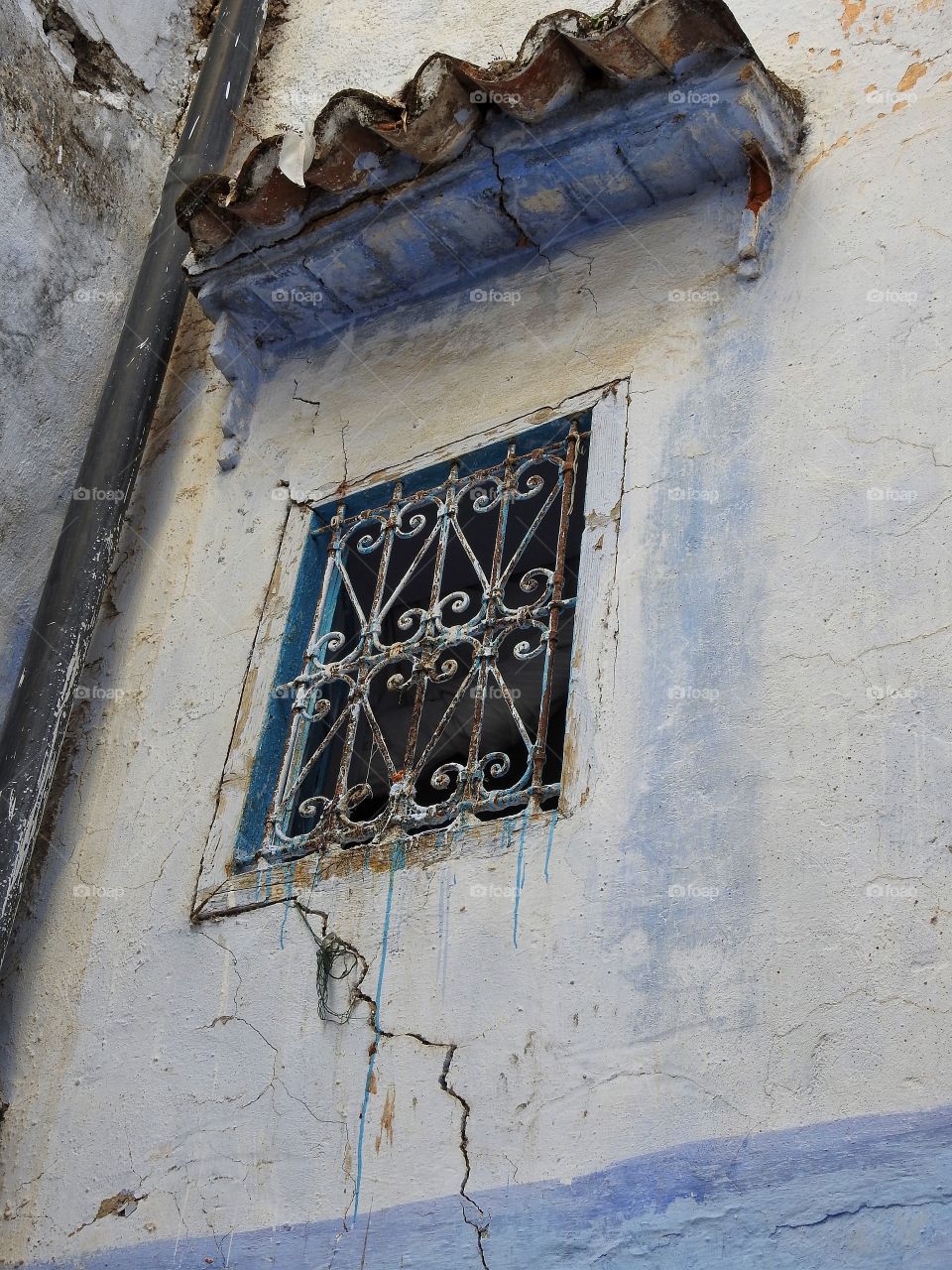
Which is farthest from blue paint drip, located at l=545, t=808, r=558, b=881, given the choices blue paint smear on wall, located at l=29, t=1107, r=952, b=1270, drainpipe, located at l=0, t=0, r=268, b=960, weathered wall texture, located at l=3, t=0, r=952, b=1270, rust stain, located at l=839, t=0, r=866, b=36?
rust stain, located at l=839, t=0, r=866, b=36

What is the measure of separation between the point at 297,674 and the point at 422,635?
21.0 inches

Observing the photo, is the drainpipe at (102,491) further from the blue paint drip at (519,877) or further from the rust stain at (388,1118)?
the blue paint drip at (519,877)

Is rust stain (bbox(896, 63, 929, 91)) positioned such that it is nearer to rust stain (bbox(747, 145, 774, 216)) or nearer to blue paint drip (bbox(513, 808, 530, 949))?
rust stain (bbox(747, 145, 774, 216))

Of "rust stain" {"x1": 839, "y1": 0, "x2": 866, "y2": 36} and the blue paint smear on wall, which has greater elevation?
"rust stain" {"x1": 839, "y1": 0, "x2": 866, "y2": 36}

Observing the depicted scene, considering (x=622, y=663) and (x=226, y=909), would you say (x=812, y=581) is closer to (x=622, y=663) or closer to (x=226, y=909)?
(x=622, y=663)

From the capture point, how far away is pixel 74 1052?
15.4 feet

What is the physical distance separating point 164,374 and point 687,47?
2.42m

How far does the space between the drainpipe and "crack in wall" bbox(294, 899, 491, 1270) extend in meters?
1.21

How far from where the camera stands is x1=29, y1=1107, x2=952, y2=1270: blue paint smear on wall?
3.22 m

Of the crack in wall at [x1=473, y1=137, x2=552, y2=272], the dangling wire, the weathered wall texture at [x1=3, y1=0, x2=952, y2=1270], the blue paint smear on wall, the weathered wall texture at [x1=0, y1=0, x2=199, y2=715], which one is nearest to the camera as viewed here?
the blue paint smear on wall

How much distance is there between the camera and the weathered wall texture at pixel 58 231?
18.8 feet

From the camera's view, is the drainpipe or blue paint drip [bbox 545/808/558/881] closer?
blue paint drip [bbox 545/808/558/881]

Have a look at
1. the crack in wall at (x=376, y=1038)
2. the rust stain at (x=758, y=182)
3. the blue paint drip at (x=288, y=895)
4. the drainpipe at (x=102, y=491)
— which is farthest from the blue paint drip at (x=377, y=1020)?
the rust stain at (x=758, y=182)

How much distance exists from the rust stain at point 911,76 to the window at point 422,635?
1451mm
